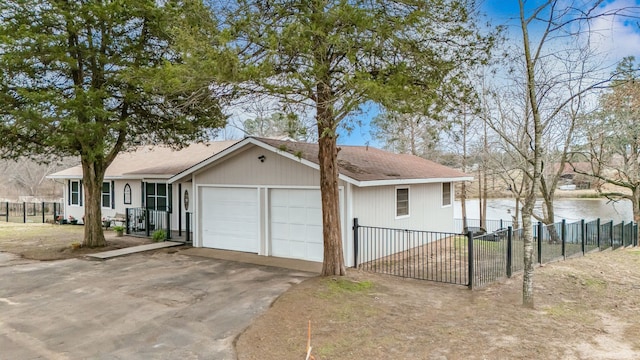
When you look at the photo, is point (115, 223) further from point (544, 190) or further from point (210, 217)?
point (544, 190)

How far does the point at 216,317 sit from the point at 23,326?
2900 millimetres

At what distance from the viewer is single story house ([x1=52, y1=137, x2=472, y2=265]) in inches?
414

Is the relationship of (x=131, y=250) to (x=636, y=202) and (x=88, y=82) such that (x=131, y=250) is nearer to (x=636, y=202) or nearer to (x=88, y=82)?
(x=88, y=82)

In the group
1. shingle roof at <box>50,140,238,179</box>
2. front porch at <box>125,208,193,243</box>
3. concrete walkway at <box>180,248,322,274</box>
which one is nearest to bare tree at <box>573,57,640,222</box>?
concrete walkway at <box>180,248,322,274</box>

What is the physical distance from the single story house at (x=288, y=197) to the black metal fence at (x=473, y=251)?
1.70ft

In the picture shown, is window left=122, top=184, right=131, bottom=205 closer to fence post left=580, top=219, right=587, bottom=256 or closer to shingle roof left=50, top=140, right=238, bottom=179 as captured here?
shingle roof left=50, top=140, right=238, bottom=179

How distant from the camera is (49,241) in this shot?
571 inches

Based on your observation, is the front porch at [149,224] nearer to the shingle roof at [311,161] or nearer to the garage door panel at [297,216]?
the shingle roof at [311,161]

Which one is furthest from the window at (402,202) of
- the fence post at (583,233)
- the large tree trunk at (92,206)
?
the large tree trunk at (92,206)

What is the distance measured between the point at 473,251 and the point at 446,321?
2857 millimetres

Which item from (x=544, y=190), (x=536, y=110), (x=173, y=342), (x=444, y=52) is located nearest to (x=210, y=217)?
(x=173, y=342)

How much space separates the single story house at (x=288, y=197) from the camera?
10516 mm

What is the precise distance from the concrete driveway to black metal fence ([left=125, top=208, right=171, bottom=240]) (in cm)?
445

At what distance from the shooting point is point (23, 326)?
615 cm
